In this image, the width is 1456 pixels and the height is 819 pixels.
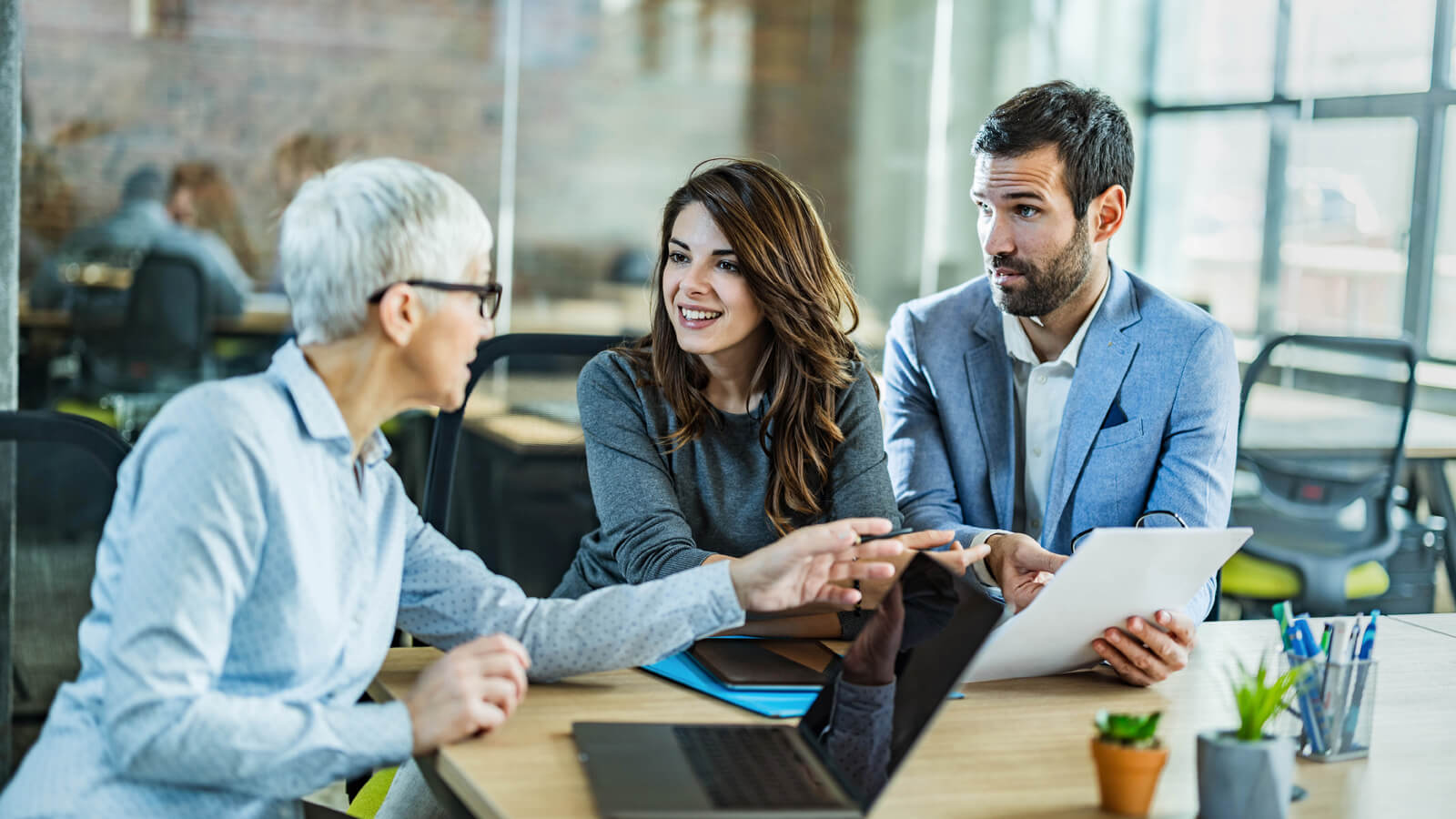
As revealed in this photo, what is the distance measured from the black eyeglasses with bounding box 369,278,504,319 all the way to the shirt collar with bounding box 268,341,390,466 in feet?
0.29

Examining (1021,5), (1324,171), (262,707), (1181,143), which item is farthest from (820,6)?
(262,707)

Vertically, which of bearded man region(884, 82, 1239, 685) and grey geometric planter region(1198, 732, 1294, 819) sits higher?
bearded man region(884, 82, 1239, 685)

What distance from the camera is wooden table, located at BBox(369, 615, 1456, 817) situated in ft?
3.71

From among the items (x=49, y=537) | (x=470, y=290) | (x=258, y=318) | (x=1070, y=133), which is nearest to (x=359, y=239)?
(x=470, y=290)

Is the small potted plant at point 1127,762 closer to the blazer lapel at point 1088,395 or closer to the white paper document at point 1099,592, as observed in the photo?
the white paper document at point 1099,592

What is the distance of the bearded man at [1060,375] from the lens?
1.97 metres

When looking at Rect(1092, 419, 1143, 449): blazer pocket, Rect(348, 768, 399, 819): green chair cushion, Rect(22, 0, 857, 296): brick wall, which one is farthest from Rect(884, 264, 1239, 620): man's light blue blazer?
Rect(22, 0, 857, 296): brick wall


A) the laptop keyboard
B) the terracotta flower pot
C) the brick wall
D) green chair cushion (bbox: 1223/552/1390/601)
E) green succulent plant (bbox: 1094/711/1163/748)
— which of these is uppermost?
the brick wall

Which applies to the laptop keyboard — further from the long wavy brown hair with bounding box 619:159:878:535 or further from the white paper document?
the long wavy brown hair with bounding box 619:159:878:535

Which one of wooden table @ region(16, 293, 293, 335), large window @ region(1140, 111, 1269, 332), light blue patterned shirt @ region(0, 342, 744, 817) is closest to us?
light blue patterned shirt @ region(0, 342, 744, 817)

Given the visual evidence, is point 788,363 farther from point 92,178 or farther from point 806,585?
point 92,178

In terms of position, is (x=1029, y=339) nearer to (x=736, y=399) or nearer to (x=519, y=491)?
(x=736, y=399)

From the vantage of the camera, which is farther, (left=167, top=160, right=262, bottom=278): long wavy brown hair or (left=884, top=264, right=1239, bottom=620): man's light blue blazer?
(left=167, top=160, right=262, bottom=278): long wavy brown hair

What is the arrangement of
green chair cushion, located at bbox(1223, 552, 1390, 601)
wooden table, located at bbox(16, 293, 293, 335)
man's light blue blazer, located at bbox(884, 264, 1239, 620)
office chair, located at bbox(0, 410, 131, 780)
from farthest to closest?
wooden table, located at bbox(16, 293, 293, 335) < green chair cushion, located at bbox(1223, 552, 1390, 601) < man's light blue blazer, located at bbox(884, 264, 1239, 620) < office chair, located at bbox(0, 410, 131, 780)
